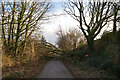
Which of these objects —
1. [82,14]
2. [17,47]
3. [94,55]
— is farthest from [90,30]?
[17,47]

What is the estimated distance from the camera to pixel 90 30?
12.6m

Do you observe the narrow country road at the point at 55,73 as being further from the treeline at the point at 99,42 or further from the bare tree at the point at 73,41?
the bare tree at the point at 73,41

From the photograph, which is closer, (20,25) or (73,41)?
(20,25)

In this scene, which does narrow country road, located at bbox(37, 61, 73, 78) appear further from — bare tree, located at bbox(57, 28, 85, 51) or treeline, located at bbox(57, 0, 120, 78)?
bare tree, located at bbox(57, 28, 85, 51)

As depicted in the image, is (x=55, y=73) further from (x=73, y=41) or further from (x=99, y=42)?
(x=73, y=41)

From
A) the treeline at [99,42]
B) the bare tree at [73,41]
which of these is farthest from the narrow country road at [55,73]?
the bare tree at [73,41]

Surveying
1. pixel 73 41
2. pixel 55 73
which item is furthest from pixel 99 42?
pixel 73 41

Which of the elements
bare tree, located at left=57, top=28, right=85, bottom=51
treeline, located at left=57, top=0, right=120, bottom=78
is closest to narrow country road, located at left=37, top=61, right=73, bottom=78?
treeline, located at left=57, top=0, right=120, bottom=78

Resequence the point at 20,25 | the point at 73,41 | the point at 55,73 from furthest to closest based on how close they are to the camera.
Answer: the point at 73,41 < the point at 20,25 < the point at 55,73

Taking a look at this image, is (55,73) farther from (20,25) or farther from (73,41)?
(73,41)

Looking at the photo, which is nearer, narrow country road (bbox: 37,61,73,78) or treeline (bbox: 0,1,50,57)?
narrow country road (bbox: 37,61,73,78)

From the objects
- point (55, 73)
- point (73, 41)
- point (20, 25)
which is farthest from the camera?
point (73, 41)

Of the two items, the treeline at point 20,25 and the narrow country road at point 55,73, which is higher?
the treeline at point 20,25

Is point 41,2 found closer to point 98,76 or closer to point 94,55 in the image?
point 94,55
